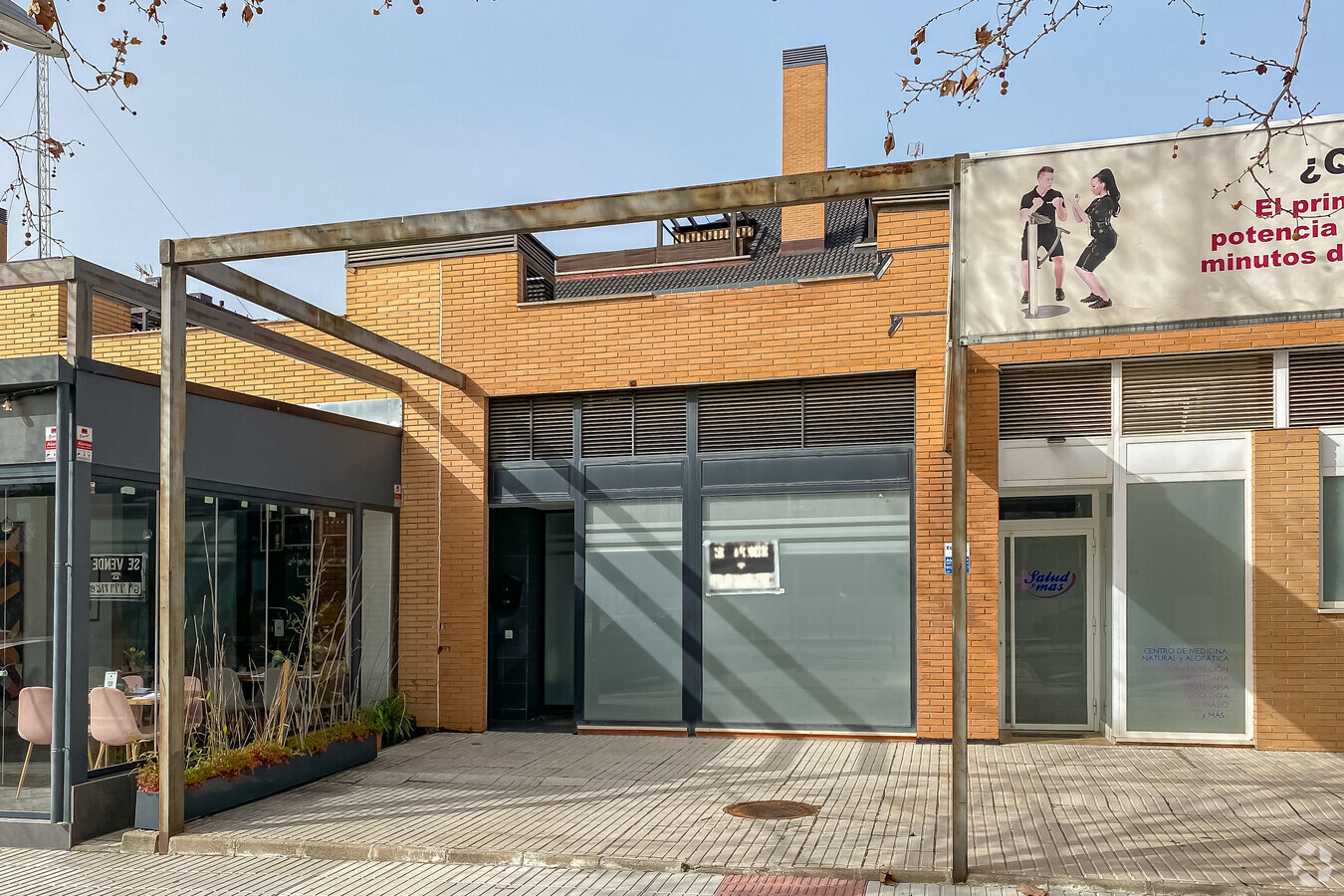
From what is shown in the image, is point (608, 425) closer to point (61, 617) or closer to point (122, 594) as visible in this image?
point (122, 594)

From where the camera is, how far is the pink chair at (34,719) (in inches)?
316

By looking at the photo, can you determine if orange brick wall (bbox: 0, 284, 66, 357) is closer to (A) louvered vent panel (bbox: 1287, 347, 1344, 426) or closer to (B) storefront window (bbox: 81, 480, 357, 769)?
(B) storefront window (bbox: 81, 480, 357, 769)

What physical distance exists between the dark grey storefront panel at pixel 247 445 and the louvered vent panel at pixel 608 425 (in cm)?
227

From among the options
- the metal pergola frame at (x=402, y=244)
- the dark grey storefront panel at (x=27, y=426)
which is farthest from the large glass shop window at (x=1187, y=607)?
the dark grey storefront panel at (x=27, y=426)

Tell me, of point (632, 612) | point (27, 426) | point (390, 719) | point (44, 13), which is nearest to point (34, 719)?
point (27, 426)

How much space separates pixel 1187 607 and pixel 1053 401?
7.72 ft

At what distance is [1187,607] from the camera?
36.2ft

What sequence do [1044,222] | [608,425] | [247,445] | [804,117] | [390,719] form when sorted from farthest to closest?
[804,117]
[608,425]
[390,719]
[247,445]
[1044,222]

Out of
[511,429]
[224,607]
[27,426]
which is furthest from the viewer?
[511,429]

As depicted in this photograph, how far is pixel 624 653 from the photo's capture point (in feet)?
40.7

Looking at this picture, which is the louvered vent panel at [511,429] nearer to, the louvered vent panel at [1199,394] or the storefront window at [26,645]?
the storefront window at [26,645]

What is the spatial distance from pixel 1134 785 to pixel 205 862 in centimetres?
684

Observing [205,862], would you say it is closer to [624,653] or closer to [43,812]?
[43,812]

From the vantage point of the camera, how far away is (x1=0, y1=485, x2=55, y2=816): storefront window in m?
8.03
